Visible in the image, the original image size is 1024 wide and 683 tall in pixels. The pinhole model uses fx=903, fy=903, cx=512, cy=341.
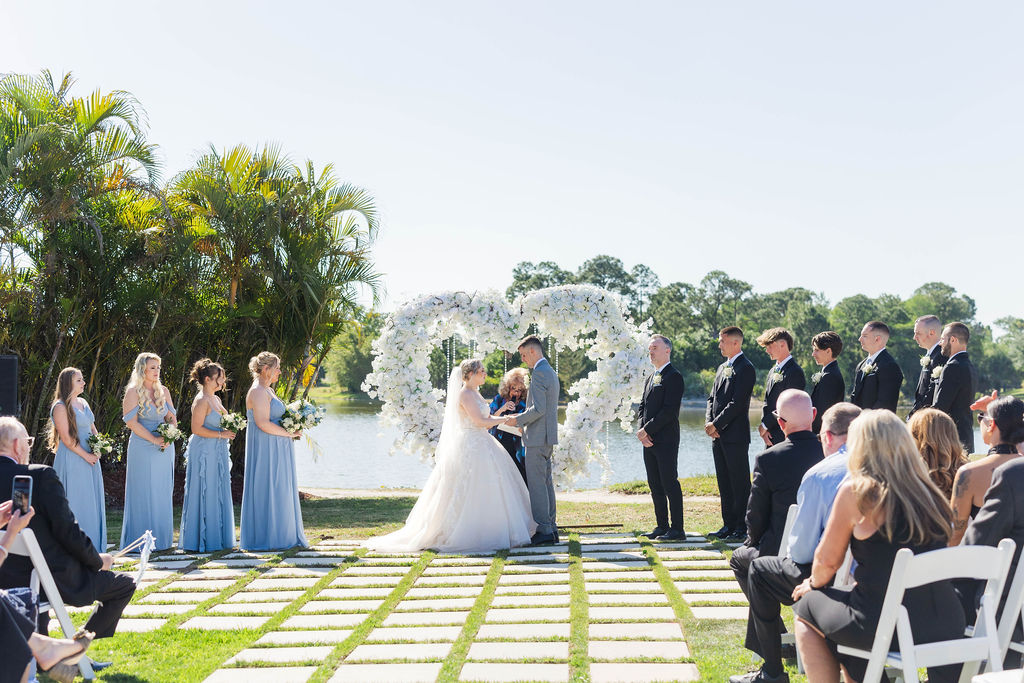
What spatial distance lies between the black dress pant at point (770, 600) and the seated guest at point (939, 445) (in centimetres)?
98

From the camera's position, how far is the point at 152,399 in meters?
8.82

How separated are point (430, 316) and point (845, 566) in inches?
329

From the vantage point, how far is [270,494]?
8.80 metres

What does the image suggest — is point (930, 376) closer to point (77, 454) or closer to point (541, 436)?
point (541, 436)

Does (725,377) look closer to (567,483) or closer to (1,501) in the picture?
(567,483)

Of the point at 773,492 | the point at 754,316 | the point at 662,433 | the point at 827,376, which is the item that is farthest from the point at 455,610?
the point at 754,316

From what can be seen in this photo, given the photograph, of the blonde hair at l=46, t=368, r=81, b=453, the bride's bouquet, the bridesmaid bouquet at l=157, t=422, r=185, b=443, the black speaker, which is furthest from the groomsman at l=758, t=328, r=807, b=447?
the black speaker

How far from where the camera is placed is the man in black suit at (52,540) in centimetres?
447

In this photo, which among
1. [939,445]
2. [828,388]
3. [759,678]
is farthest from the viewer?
[828,388]

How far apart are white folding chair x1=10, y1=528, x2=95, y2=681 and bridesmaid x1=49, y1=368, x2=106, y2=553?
13.2ft

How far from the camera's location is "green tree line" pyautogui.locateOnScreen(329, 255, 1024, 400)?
56.8 m

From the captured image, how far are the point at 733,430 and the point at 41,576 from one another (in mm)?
6383

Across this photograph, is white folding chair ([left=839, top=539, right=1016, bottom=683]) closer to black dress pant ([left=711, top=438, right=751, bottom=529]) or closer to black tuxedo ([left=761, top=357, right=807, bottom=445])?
black tuxedo ([left=761, top=357, right=807, bottom=445])

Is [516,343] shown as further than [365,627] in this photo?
Yes
